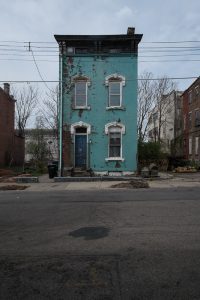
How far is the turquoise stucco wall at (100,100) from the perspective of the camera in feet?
78.4

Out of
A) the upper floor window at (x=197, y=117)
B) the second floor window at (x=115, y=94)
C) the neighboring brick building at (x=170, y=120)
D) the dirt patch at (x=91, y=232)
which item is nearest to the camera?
the dirt patch at (x=91, y=232)

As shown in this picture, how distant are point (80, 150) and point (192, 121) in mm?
26318

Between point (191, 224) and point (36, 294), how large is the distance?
4.92 meters

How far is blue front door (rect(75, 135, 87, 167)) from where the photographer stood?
954 inches

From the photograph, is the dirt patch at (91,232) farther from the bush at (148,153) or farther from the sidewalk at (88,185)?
the bush at (148,153)

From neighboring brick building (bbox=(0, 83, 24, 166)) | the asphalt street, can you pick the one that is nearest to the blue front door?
the asphalt street

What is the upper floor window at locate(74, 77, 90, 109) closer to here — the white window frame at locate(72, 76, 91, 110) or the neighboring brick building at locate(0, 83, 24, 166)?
the white window frame at locate(72, 76, 91, 110)

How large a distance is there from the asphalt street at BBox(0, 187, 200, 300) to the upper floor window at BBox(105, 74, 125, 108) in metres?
13.9

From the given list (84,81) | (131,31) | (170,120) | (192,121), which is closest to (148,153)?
(84,81)

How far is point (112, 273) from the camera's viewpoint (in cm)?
514

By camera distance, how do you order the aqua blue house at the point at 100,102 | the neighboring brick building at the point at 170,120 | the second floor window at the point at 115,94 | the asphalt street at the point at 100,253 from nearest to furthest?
the asphalt street at the point at 100,253, the aqua blue house at the point at 100,102, the second floor window at the point at 115,94, the neighboring brick building at the point at 170,120

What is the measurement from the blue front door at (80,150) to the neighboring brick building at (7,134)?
1536 cm

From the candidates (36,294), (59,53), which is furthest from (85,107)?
(36,294)

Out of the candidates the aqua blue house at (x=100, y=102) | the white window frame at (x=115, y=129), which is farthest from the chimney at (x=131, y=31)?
the white window frame at (x=115, y=129)
